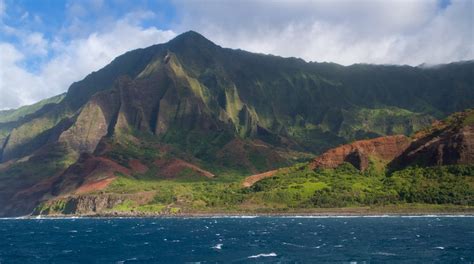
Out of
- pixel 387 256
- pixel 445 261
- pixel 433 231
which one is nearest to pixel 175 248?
pixel 387 256

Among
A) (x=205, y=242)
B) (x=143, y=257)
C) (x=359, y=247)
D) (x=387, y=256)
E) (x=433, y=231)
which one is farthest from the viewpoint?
(x=433, y=231)

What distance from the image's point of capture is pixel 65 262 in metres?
125

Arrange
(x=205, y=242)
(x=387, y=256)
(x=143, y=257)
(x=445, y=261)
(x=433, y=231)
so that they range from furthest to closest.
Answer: (x=433, y=231) → (x=205, y=242) → (x=143, y=257) → (x=387, y=256) → (x=445, y=261)

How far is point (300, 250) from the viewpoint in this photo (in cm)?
13400

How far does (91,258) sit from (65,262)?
6.94 m

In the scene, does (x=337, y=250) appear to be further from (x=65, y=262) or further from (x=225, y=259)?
(x=65, y=262)

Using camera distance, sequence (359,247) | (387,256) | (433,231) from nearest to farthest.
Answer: (387,256) → (359,247) → (433,231)

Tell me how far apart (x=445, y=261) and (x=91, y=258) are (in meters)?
76.1

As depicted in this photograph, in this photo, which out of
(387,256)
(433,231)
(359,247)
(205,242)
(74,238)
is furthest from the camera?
(74,238)

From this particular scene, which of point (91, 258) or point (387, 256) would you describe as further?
point (91, 258)

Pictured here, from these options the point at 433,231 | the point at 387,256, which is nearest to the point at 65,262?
the point at 387,256

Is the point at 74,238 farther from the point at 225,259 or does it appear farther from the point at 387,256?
the point at 387,256

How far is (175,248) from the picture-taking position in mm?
145625

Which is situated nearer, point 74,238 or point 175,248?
point 175,248
